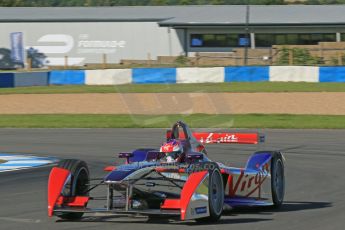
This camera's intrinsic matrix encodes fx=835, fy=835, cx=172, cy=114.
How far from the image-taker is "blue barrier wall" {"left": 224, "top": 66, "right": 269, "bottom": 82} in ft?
122

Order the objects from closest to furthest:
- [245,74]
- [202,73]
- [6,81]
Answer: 1. [202,73]
2. [245,74]
3. [6,81]

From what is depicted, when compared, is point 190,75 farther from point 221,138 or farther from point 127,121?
point 221,138

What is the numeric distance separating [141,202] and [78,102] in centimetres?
2256

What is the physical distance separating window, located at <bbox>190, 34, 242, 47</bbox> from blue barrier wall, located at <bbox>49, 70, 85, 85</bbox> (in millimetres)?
Result: 19420

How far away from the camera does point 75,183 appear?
28.8 feet

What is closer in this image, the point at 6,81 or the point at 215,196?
the point at 215,196

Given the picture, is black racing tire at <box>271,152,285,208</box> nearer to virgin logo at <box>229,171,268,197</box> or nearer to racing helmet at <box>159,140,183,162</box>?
virgin logo at <box>229,171,268,197</box>

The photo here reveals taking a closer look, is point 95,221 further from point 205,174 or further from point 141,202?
point 205,174

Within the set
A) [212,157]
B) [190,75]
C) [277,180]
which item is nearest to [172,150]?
[277,180]

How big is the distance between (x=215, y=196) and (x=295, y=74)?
29.1 meters

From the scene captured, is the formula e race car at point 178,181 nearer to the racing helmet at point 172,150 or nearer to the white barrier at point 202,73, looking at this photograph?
the racing helmet at point 172,150

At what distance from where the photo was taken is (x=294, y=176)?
13.3 metres

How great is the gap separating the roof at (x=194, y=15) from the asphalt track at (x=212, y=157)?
3544cm

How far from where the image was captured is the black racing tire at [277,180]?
9883 mm
